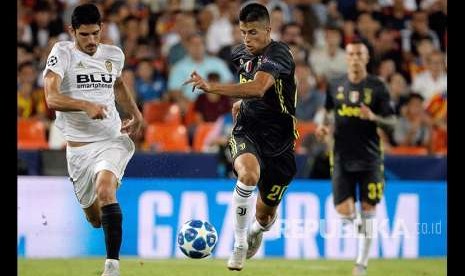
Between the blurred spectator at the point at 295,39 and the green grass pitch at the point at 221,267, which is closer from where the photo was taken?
the green grass pitch at the point at 221,267

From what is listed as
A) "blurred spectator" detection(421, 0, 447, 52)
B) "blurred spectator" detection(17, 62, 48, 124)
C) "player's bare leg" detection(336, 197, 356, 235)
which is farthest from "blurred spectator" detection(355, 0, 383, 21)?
"player's bare leg" detection(336, 197, 356, 235)

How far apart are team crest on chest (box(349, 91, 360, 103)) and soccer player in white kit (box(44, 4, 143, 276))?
3.39 m

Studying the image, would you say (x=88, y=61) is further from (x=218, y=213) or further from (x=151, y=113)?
(x=151, y=113)

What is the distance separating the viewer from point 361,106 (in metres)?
12.7

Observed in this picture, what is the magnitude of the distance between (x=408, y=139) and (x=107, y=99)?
276 inches

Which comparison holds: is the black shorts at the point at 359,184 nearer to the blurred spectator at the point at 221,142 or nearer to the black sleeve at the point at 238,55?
the blurred spectator at the point at 221,142

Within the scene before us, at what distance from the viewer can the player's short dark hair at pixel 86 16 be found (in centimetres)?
958

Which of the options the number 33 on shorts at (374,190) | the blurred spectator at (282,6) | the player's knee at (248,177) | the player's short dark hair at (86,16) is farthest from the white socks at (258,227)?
the blurred spectator at (282,6)

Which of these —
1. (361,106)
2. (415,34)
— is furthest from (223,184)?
(415,34)

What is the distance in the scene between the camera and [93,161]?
395 inches

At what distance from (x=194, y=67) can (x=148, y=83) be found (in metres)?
0.77

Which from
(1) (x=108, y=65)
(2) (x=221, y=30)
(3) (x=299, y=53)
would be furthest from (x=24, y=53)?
(1) (x=108, y=65)

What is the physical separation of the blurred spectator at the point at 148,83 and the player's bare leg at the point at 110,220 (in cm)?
652

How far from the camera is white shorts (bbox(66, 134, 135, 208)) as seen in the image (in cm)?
987
